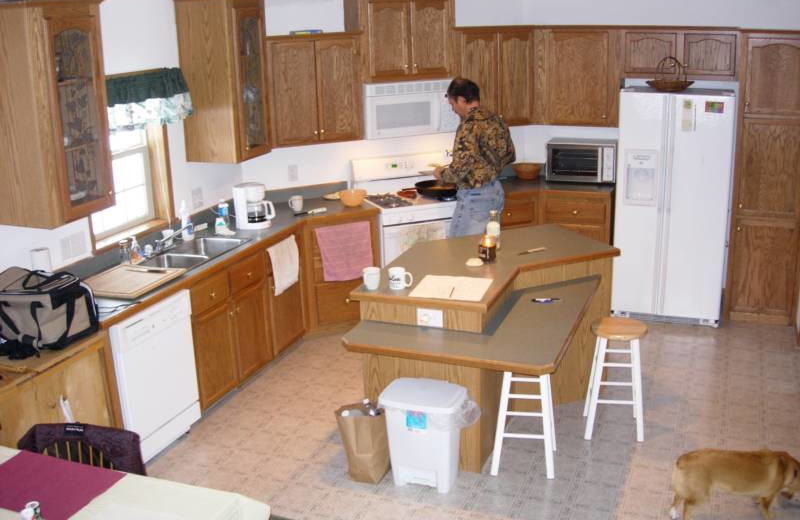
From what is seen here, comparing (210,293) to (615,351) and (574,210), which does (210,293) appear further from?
(574,210)

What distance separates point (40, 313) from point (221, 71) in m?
2.26

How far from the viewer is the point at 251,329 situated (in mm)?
5668

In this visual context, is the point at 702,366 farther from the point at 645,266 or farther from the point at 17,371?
the point at 17,371

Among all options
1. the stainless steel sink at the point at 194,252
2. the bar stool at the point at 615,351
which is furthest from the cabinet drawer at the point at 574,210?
the stainless steel sink at the point at 194,252

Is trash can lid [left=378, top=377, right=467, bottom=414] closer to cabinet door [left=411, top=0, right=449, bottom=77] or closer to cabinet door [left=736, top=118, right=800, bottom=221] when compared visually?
cabinet door [left=411, top=0, right=449, bottom=77]

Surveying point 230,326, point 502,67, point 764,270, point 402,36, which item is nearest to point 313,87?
point 402,36

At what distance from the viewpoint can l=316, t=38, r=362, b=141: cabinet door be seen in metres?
6.36

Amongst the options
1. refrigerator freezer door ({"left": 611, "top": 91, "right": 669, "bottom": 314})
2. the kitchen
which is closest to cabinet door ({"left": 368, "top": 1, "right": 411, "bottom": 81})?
the kitchen

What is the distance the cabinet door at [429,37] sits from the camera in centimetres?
649

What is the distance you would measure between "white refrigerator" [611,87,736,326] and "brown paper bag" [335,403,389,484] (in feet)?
9.68

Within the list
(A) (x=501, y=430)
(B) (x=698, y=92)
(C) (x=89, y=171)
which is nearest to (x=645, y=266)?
(B) (x=698, y=92)

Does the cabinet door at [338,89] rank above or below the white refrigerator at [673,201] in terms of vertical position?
above

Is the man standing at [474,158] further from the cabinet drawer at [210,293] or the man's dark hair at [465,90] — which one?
the cabinet drawer at [210,293]

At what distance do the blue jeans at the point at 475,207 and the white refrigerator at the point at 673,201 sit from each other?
106 centimetres
